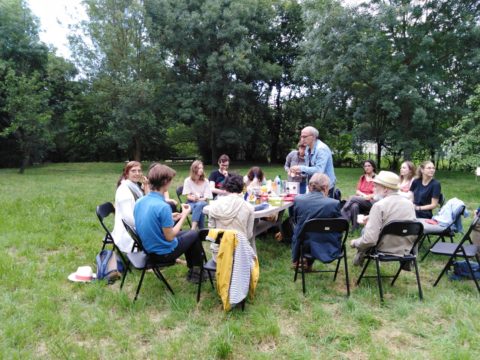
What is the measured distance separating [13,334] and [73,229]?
3.42 m

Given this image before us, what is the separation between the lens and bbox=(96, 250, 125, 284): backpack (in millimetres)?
4062

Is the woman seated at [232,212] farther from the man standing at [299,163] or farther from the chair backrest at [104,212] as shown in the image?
the man standing at [299,163]

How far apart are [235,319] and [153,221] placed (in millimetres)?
1167

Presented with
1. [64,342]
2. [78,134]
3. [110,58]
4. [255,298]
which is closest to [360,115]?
[110,58]

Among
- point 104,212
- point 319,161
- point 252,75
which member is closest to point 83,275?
point 104,212

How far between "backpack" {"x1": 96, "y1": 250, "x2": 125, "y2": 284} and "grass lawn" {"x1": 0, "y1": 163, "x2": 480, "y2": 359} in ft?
0.42

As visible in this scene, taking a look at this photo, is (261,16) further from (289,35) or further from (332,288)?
(332,288)

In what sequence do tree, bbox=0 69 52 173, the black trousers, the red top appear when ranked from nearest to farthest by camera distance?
the black trousers < the red top < tree, bbox=0 69 52 173

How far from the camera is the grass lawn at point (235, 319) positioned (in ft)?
8.98

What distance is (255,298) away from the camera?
3.63 metres

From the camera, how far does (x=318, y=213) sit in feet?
12.4

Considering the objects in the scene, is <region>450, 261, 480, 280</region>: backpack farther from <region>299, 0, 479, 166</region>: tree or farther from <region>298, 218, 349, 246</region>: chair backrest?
<region>299, 0, 479, 166</region>: tree

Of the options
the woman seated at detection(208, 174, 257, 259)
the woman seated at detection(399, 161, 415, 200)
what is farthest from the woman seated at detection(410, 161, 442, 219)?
the woman seated at detection(208, 174, 257, 259)

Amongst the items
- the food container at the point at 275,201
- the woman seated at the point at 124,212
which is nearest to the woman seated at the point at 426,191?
the food container at the point at 275,201
